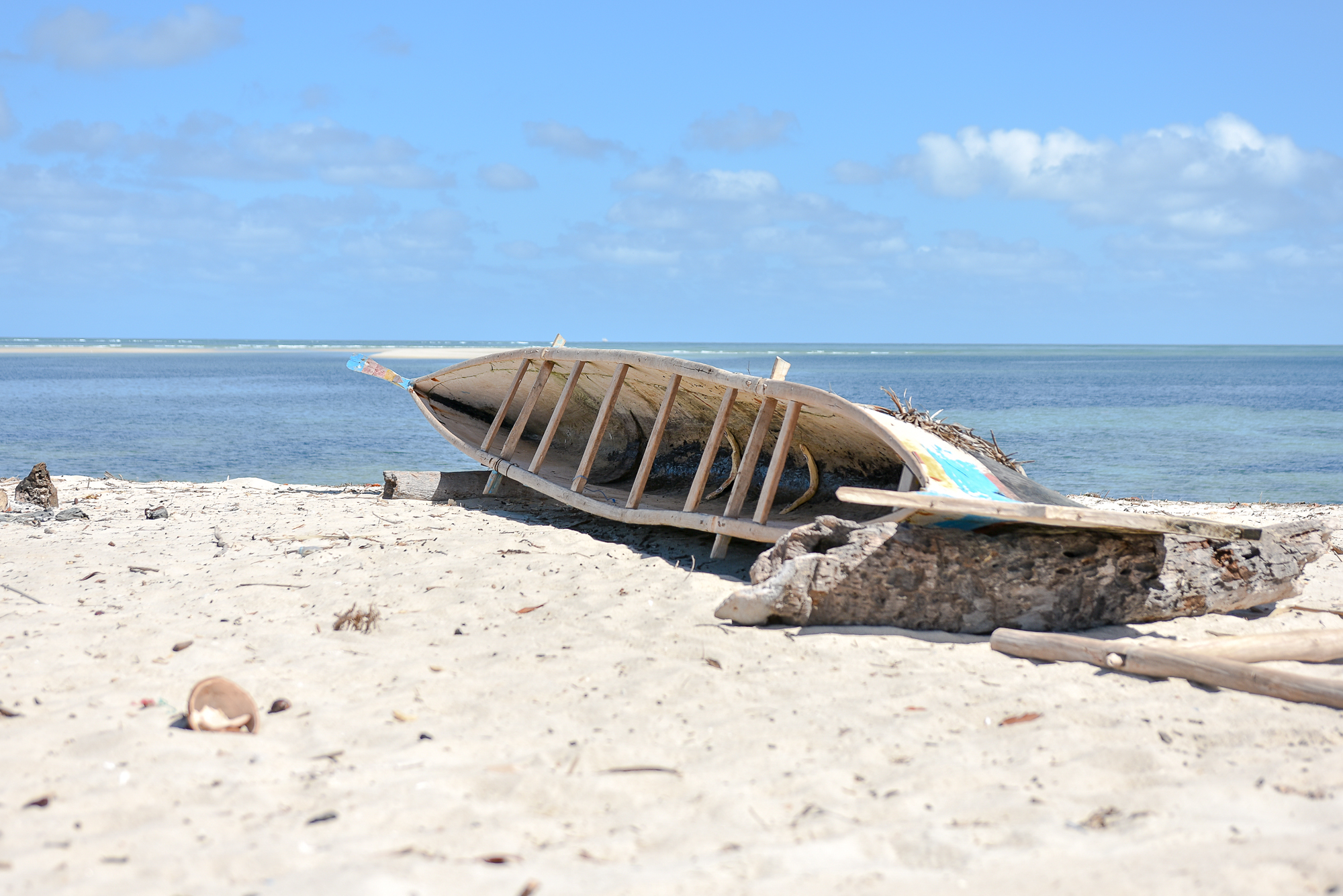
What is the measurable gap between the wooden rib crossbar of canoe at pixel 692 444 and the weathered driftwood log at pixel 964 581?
16 cm

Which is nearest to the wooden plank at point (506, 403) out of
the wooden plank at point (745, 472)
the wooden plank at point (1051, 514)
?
the wooden plank at point (745, 472)

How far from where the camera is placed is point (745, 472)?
213 inches

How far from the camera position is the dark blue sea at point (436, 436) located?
12.6 metres

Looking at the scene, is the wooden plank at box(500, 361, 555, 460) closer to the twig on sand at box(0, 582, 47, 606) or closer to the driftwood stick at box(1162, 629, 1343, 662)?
the twig on sand at box(0, 582, 47, 606)

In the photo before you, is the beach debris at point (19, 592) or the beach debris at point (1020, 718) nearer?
the beach debris at point (1020, 718)

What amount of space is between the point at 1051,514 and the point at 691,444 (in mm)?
4262

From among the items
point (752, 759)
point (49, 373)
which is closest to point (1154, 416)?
point (752, 759)

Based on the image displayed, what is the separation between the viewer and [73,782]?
253 centimetres

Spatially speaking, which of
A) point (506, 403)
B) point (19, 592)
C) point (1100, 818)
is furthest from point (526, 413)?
point (1100, 818)

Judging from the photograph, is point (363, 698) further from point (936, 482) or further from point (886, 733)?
point (936, 482)

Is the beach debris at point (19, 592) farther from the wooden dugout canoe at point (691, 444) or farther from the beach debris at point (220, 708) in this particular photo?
the wooden dugout canoe at point (691, 444)

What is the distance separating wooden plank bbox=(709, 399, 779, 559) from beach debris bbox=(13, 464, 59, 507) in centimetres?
576

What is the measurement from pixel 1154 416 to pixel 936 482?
22377 millimetres

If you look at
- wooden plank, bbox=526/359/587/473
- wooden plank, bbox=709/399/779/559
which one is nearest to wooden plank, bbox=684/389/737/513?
wooden plank, bbox=709/399/779/559
